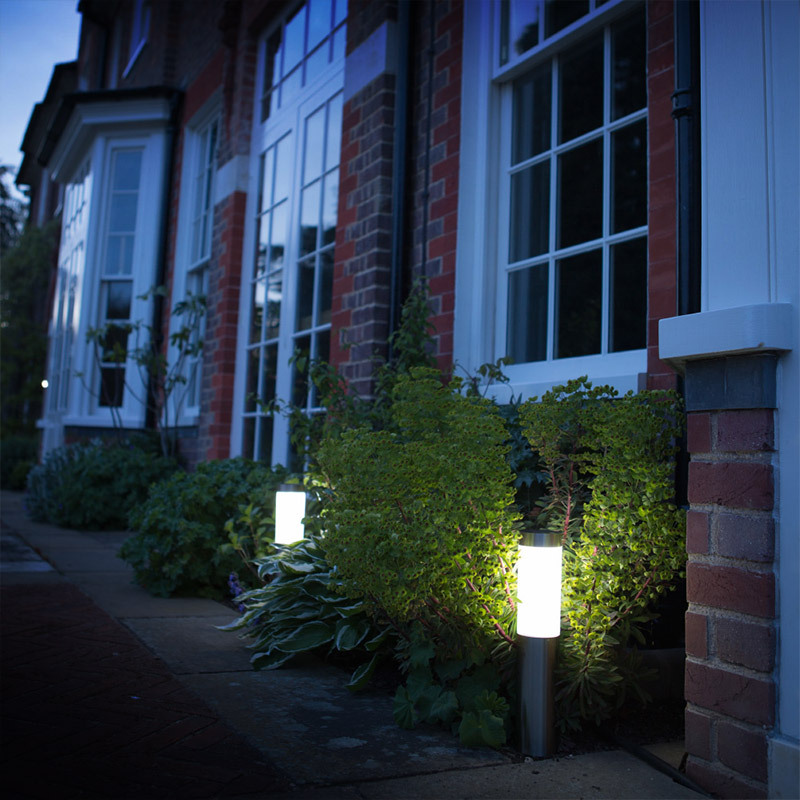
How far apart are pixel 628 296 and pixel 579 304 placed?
0.30 m

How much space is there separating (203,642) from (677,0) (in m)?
3.02

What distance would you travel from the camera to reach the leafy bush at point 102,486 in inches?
267

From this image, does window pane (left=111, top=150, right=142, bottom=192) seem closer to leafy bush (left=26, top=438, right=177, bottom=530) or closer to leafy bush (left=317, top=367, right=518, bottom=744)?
leafy bush (left=26, top=438, right=177, bottom=530)

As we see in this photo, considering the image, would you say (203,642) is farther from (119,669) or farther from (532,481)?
(532,481)

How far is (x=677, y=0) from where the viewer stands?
105 inches

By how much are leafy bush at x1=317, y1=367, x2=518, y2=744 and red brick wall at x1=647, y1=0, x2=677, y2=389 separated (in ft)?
2.71

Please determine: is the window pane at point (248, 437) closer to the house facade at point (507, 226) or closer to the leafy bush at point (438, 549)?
the house facade at point (507, 226)

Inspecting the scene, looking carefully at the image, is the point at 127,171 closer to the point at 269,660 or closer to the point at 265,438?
the point at 265,438

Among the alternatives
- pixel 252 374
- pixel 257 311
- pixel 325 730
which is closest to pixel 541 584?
pixel 325 730

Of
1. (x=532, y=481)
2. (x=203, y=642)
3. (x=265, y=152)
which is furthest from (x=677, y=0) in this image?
(x=265, y=152)

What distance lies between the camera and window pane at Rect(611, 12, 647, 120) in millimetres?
3346

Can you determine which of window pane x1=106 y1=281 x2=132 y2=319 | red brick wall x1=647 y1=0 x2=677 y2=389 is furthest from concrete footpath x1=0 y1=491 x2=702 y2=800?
window pane x1=106 y1=281 x2=132 y2=319

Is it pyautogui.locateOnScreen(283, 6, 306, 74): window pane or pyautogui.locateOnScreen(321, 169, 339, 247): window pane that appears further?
pyautogui.locateOnScreen(283, 6, 306, 74): window pane

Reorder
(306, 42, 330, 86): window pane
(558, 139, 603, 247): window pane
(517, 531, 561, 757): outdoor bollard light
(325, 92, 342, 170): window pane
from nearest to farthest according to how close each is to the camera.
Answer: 1. (517, 531, 561, 757): outdoor bollard light
2. (558, 139, 603, 247): window pane
3. (325, 92, 342, 170): window pane
4. (306, 42, 330, 86): window pane
